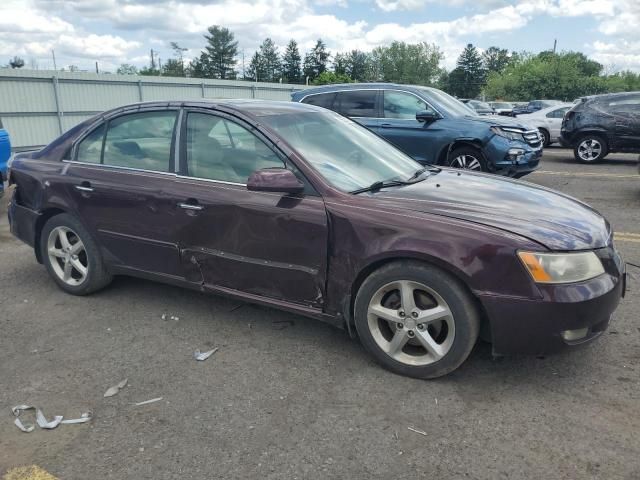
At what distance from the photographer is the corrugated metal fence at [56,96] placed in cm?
1472

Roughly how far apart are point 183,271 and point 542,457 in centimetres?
253

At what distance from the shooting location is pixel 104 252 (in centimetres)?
431

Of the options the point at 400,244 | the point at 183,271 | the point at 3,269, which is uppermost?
the point at 400,244

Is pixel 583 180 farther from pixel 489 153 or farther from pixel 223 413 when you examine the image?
pixel 223 413

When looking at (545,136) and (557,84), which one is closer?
(545,136)

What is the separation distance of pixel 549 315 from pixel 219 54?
102 m

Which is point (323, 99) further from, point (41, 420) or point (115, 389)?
point (41, 420)

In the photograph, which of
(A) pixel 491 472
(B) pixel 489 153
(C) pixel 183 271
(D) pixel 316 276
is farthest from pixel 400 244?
(B) pixel 489 153

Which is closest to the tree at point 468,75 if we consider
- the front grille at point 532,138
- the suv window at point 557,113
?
the suv window at point 557,113

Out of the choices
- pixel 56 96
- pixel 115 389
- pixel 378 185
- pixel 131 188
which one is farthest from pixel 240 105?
pixel 56 96

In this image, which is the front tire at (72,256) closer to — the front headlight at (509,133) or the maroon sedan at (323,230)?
the maroon sedan at (323,230)

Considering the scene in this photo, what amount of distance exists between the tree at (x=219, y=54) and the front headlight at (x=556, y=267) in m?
99.9

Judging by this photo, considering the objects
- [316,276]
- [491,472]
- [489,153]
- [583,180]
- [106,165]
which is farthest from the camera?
[583,180]

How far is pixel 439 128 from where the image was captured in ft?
29.0
